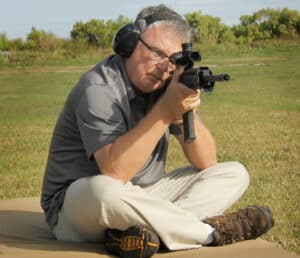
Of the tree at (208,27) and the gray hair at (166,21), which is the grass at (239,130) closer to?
the gray hair at (166,21)

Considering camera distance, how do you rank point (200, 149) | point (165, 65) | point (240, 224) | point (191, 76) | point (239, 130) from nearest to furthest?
point (191, 76) < point (165, 65) < point (240, 224) < point (200, 149) < point (239, 130)

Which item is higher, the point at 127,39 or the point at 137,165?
the point at 127,39

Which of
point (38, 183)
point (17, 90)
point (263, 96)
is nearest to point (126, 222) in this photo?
point (38, 183)

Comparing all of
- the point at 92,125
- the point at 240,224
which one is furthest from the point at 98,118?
the point at 240,224

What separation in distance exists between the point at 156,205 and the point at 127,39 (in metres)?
0.82

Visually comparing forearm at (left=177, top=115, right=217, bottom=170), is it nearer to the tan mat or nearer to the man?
the man

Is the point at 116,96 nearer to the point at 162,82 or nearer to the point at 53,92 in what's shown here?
the point at 162,82

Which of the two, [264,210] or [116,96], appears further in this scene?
[264,210]

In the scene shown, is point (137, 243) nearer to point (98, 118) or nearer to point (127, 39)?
point (98, 118)

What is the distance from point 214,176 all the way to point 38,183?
3.01 m

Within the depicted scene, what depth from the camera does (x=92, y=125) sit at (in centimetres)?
308

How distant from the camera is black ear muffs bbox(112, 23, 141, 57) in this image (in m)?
3.20

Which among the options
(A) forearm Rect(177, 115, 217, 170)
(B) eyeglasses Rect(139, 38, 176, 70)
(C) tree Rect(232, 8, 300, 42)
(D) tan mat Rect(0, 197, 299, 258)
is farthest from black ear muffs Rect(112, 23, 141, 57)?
(C) tree Rect(232, 8, 300, 42)

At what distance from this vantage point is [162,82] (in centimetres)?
323
